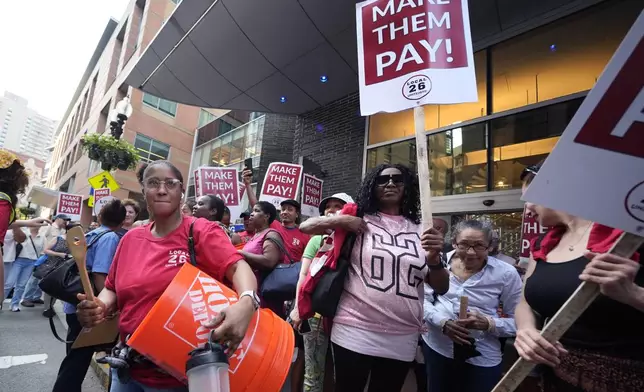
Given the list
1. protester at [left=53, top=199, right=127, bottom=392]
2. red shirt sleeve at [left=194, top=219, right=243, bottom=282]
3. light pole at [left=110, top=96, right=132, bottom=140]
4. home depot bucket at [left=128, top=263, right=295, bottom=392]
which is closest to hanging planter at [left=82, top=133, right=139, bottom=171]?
light pole at [left=110, top=96, right=132, bottom=140]

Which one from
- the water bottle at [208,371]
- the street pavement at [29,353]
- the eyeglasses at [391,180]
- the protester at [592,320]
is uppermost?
the eyeglasses at [391,180]

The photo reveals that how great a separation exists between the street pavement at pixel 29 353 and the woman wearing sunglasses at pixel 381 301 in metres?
3.56

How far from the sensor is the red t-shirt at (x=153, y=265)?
5.36 feet

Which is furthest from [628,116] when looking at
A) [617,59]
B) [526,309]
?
[526,309]

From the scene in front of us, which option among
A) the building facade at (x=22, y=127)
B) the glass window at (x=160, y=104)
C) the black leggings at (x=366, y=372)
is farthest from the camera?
the building facade at (x=22, y=127)

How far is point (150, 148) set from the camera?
861 inches

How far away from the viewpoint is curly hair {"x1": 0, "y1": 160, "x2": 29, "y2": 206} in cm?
274

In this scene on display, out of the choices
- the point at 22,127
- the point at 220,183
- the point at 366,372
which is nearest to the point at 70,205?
the point at 220,183

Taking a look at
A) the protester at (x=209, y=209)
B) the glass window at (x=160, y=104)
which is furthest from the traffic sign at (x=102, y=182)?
the glass window at (x=160, y=104)

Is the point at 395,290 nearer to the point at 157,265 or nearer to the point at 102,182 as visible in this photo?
the point at 157,265

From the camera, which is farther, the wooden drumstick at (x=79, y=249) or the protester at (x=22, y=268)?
the protester at (x=22, y=268)

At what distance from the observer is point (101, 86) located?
90.3 feet

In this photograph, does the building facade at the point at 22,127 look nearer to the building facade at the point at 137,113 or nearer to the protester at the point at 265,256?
the building facade at the point at 137,113

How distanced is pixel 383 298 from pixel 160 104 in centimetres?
2384
